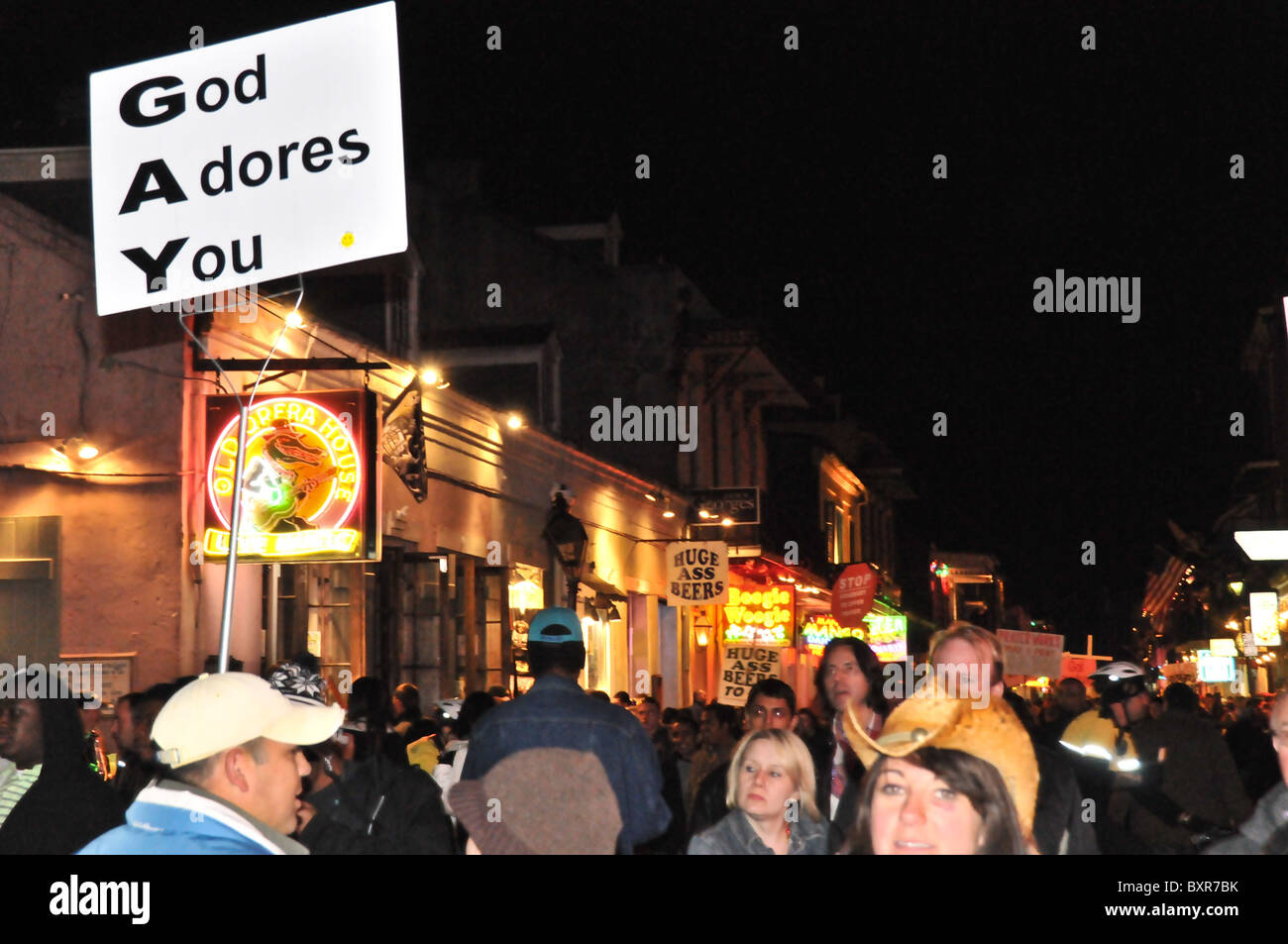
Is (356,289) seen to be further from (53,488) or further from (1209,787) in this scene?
(1209,787)

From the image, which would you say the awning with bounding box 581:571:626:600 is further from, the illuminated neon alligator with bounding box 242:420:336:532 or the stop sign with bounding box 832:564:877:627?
the illuminated neon alligator with bounding box 242:420:336:532

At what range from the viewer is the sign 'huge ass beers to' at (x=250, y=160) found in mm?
5414

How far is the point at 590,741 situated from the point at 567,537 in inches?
564

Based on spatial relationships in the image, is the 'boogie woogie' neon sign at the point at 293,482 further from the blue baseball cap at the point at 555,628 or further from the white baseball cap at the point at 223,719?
the white baseball cap at the point at 223,719

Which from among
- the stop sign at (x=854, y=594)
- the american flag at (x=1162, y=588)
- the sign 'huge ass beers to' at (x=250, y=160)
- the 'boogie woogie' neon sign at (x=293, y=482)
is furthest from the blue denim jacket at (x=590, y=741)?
the american flag at (x=1162, y=588)

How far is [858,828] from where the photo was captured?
11.7 ft

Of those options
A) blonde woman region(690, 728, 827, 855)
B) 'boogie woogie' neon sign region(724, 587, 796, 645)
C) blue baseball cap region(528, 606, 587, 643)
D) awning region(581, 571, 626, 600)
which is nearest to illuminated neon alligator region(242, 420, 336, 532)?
blue baseball cap region(528, 606, 587, 643)

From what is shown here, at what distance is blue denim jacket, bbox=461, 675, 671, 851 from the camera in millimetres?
5441

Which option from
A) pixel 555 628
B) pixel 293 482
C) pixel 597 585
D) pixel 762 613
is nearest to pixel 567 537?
pixel 597 585

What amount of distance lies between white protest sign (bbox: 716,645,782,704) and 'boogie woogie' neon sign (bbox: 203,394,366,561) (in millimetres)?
5432

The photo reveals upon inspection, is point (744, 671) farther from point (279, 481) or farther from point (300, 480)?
point (279, 481)

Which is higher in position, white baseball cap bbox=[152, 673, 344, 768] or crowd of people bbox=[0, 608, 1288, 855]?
white baseball cap bbox=[152, 673, 344, 768]

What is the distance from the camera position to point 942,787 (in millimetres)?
3467
